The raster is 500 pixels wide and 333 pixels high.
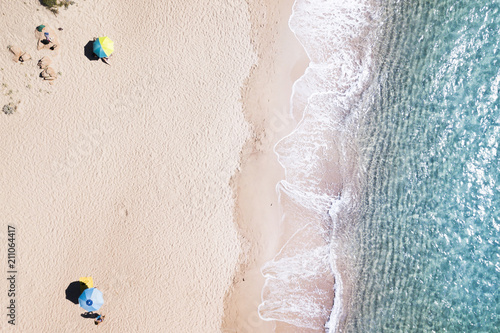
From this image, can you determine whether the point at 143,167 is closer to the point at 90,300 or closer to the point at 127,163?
the point at 127,163

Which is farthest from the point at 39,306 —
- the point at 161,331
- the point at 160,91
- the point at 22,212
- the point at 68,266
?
the point at 160,91

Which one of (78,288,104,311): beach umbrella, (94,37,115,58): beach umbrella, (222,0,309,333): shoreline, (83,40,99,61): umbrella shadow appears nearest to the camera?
(78,288,104,311): beach umbrella

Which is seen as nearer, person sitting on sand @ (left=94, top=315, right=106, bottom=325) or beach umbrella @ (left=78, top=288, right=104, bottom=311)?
beach umbrella @ (left=78, top=288, right=104, bottom=311)

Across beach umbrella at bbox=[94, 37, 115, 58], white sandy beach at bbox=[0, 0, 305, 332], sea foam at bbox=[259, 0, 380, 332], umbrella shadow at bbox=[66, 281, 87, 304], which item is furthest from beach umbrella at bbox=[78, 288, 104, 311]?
beach umbrella at bbox=[94, 37, 115, 58]

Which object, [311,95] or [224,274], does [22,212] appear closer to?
[224,274]

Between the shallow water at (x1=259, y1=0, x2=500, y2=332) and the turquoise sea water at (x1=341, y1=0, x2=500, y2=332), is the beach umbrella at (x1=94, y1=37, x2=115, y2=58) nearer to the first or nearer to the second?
the shallow water at (x1=259, y1=0, x2=500, y2=332)

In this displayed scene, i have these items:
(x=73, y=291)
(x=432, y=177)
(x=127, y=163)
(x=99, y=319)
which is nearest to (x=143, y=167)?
(x=127, y=163)
